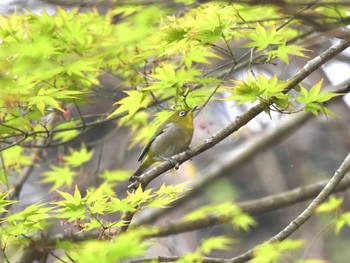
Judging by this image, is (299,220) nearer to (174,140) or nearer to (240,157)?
(174,140)

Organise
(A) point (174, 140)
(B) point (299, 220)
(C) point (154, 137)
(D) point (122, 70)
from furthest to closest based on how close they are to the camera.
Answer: (D) point (122, 70) → (C) point (154, 137) → (A) point (174, 140) → (B) point (299, 220)

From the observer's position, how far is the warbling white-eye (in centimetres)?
247

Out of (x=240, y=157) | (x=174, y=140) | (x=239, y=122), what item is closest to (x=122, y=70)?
(x=174, y=140)

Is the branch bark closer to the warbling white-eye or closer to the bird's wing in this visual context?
the warbling white-eye

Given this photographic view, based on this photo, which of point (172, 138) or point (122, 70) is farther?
point (122, 70)

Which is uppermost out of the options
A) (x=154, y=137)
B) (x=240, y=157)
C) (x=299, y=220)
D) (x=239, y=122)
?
(x=239, y=122)

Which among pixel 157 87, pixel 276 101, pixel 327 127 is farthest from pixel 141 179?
pixel 327 127

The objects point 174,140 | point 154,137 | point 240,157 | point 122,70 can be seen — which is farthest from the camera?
point 240,157

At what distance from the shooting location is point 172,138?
8.12 ft

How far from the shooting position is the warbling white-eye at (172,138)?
97.4 inches

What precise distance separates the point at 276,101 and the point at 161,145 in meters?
0.69

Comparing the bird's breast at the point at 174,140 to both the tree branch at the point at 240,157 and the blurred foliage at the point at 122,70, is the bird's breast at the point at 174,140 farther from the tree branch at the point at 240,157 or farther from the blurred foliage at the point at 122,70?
the tree branch at the point at 240,157

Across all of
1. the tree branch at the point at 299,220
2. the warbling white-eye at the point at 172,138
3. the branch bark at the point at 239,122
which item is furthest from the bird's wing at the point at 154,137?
the tree branch at the point at 299,220

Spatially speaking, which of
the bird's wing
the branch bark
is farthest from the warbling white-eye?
the branch bark
